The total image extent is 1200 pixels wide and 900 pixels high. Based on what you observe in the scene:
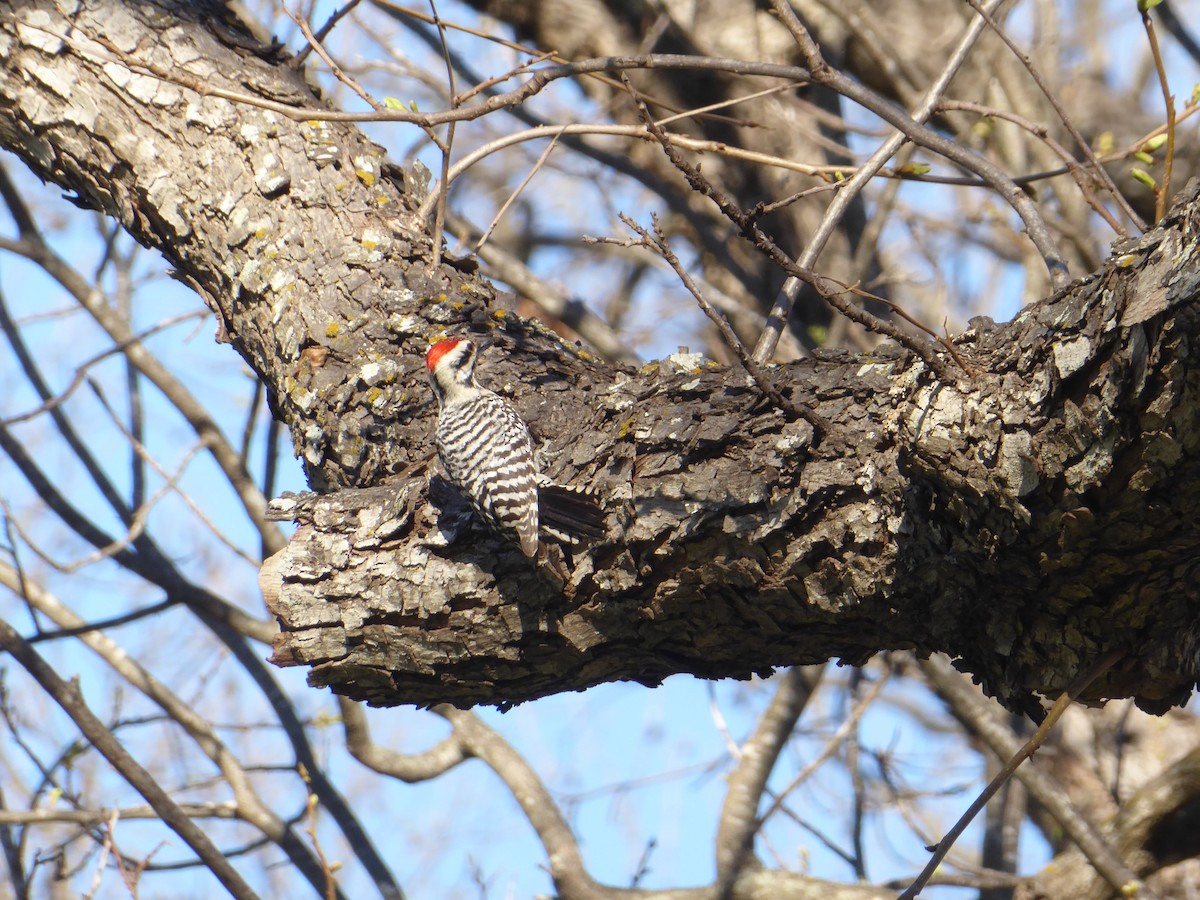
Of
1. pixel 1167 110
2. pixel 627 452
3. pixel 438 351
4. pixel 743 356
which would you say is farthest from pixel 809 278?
pixel 438 351

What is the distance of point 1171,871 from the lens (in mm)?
4746

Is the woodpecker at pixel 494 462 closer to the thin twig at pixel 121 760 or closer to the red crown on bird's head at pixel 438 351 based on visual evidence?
the red crown on bird's head at pixel 438 351

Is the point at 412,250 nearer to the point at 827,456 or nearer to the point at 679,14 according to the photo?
the point at 827,456

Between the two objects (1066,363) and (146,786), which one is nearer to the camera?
(1066,363)

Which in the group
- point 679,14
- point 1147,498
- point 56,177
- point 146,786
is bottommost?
point 1147,498

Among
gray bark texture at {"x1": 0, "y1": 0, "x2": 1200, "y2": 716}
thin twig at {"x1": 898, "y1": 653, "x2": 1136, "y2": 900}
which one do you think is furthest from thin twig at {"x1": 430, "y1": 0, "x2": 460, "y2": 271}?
thin twig at {"x1": 898, "y1": 653, "x2": 1136, "y2": 900}

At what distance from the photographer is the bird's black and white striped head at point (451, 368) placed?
2477 millimetres

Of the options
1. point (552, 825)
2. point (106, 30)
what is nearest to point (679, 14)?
point (106, 30)

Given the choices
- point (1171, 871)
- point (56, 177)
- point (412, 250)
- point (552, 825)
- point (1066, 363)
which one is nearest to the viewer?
point (1066, 363)

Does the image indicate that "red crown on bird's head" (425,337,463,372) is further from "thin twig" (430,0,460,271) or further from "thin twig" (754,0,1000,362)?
"thin twig" (754,0,1000,362)

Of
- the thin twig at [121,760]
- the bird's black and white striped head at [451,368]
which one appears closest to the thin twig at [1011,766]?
the bird's black and white striped head at [451,368]

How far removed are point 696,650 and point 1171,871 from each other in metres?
3.80

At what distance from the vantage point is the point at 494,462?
214 centimetres

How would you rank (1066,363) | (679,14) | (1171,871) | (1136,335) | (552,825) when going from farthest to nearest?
(679,14) < (1171,871) < (552,825) < (1066,363) < (1136,335)
